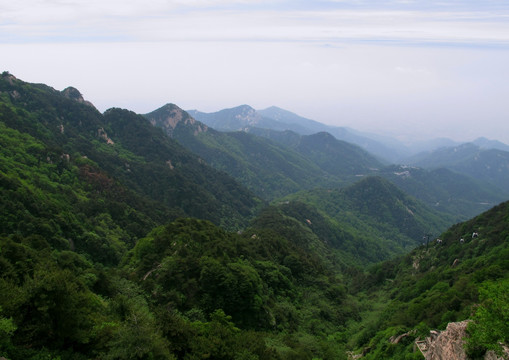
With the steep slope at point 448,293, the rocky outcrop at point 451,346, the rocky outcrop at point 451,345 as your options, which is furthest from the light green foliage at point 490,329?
the rocky outcrop at point 451,345

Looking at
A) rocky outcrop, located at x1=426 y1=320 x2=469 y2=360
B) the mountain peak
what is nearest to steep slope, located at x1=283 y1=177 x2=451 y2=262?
the mountain peak

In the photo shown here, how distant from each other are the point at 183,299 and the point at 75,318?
15.5 m

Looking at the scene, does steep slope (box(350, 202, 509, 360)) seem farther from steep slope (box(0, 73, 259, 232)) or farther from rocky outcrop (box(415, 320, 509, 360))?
steep slope (box(0, 73, 259, 232))

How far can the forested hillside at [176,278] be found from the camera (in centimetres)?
1850

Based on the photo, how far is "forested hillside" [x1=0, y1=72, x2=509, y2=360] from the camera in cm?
1850

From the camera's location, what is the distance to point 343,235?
140 meters

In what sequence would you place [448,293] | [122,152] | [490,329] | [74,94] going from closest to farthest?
[490,329] < [448,293] < [122,152] < [74,94]

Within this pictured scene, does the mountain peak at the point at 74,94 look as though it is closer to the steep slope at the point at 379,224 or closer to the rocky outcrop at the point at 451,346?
the steep slope at the point at 379,224

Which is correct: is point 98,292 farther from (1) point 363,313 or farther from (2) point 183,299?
(1) point 363,313

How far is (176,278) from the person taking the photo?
115ft

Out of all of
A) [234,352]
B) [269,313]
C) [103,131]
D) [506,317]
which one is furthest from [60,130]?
[506,317]

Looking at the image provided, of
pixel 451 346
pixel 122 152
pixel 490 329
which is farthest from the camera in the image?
pixel 122 152

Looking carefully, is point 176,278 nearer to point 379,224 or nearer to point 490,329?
point 490,329

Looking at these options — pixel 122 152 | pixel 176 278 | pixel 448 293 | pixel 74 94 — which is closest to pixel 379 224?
pixel 122 152
